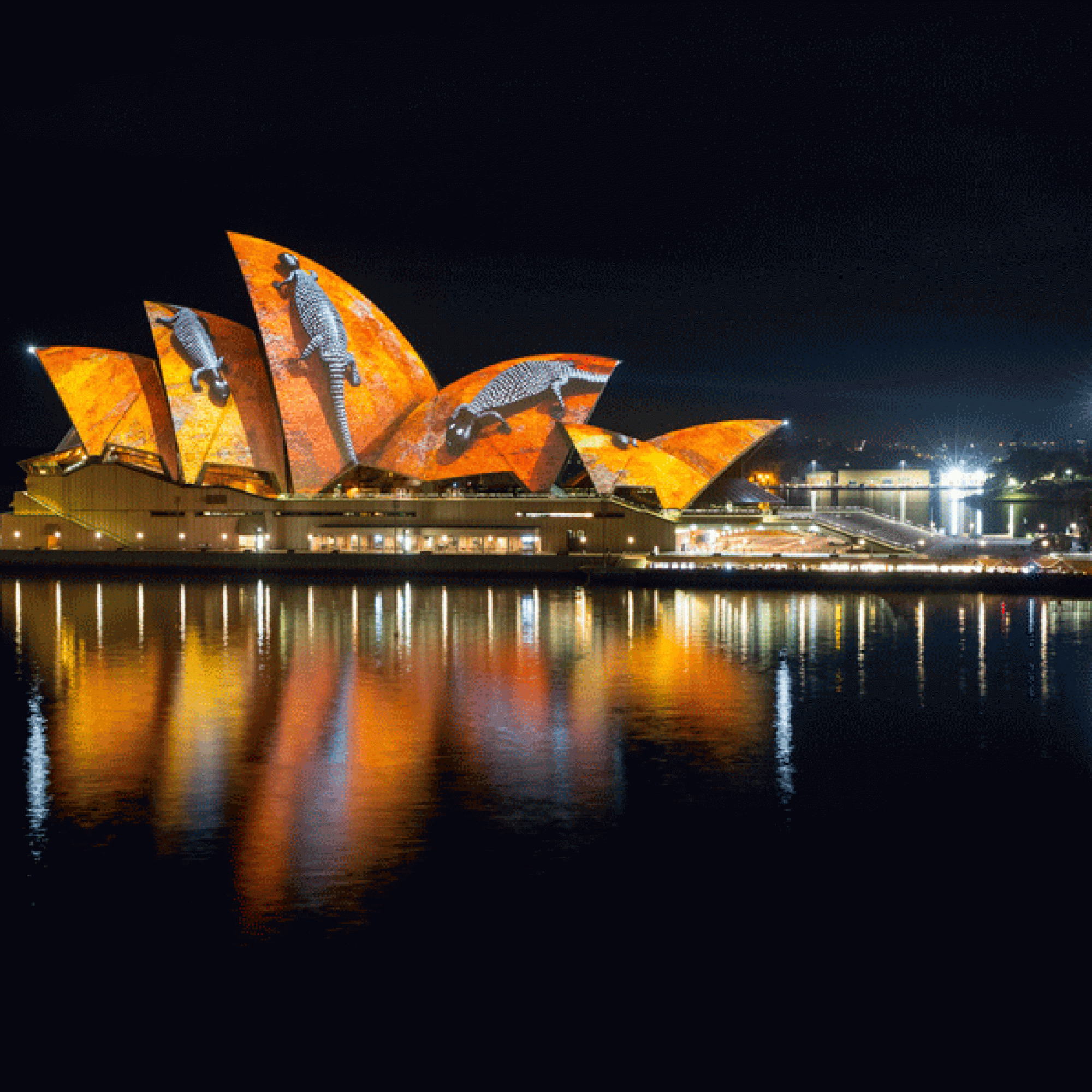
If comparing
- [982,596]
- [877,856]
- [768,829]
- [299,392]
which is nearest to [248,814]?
[768,829]

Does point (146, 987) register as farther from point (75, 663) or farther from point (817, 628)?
point (817, 628)

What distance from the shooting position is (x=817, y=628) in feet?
85.2

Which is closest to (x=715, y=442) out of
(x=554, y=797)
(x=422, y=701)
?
(x=422, y=701)

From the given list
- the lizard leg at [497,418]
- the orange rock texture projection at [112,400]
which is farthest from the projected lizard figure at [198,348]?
the lizard leg at [497,418]

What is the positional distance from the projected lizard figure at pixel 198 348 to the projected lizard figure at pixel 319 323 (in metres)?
2.96

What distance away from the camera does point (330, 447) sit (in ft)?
137

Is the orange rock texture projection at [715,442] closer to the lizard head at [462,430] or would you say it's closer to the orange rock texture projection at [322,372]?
the lizard head at [462,430]

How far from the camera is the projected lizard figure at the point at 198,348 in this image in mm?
40844

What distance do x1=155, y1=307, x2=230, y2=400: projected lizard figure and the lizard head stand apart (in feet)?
25.3

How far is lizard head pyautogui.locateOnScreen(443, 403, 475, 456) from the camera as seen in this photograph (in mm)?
40938

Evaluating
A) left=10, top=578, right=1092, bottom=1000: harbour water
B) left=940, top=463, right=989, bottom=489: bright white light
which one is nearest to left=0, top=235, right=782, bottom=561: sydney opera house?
left=10, top=578, right=1092, bottom=1000: harbour water

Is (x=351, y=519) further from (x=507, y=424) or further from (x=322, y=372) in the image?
(x=507, y=424)

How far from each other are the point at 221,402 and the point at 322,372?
3597 mm

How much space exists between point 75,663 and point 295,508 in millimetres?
20688
